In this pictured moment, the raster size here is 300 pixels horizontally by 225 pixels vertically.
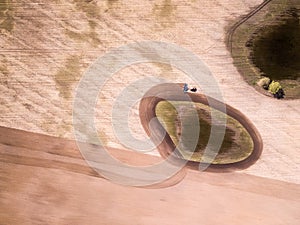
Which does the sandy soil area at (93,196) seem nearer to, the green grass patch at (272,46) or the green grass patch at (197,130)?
the green grass patch at (197,130)

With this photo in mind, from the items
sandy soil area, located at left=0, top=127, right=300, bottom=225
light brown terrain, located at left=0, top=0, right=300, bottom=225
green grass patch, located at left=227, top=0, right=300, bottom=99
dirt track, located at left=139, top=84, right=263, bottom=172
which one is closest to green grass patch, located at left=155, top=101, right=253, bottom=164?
→ dirt track, located at left=139, top=84, right=263, bottom=172

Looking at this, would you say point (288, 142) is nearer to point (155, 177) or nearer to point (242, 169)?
point (242, 169)

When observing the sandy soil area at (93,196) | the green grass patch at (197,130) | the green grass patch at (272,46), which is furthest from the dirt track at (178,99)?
the green grass patch at (272,46)

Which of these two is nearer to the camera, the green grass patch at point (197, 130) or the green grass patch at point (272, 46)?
the green grass patch at point (272, 46)

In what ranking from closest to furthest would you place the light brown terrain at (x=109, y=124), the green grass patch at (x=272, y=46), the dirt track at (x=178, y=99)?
the green grass patch at (x=272, y=46), the light brown terrain at (x=109, y=124), the dirt track at (x=178, y=99)

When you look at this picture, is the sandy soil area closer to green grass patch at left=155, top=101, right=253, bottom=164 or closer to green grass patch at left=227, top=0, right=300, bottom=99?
green grass patch at left=155, top=101, right=253, bottom=164
